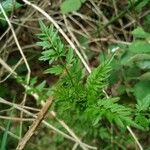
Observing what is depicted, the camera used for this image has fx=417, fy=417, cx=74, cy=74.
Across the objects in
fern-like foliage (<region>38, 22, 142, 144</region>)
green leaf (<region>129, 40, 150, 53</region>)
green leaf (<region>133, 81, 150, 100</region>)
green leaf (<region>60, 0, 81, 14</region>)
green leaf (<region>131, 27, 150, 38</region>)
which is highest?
fern-like foliage (<region>38, 22, 142, 144</region>)

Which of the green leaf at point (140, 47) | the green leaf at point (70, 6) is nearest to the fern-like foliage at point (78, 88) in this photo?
the green leaf at point (140, 47)

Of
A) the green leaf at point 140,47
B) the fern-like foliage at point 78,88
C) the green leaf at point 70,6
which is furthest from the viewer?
the green leaf at point 70,6

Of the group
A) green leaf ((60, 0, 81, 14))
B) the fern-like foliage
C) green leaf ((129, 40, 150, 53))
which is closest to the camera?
the fern-like foliage

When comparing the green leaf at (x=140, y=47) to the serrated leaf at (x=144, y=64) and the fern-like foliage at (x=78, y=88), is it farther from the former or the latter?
the fern-like foliage at (x=78, y=88)

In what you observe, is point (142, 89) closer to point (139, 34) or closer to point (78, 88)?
point (139, 34)

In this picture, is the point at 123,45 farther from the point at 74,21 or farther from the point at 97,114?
the point at 97,114

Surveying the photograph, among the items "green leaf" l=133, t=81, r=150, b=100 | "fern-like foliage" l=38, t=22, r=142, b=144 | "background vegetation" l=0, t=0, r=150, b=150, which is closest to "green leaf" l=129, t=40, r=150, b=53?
"background vegetation" l=0, t=0, r=150, b=150

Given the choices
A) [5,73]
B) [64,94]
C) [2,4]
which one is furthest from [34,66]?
[64,94]

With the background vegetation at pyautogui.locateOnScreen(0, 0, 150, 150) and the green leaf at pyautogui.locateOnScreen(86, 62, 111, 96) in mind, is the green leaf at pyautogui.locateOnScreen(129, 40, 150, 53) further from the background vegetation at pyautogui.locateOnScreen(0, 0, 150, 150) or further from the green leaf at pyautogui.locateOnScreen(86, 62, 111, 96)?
the green leaf at pyautogui.locateOnScreen(86, 62, 111, 96)
